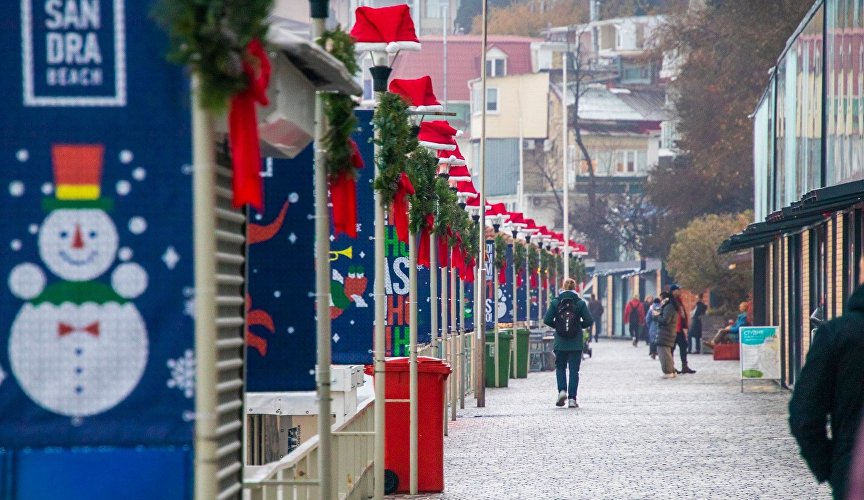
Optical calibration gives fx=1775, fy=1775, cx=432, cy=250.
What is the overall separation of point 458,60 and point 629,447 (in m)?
96.9

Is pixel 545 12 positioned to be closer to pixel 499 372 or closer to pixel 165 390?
pixel 499 372

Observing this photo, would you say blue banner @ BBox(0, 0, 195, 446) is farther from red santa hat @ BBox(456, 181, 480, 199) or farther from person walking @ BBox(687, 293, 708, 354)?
person walking @ BBox(687, 293, 708, 354)

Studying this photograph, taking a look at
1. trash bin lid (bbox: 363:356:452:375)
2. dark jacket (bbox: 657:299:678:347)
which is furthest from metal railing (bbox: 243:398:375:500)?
dark jacket (bbox: 657:299:678:347)

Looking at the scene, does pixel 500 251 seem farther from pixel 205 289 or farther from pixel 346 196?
pixel 205 289

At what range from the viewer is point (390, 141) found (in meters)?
13.9

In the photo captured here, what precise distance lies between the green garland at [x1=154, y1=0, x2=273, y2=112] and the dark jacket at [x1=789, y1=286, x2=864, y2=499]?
253 centimetres

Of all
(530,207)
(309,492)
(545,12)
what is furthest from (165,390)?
(545,12)

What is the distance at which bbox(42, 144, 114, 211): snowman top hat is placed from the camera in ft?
21.2

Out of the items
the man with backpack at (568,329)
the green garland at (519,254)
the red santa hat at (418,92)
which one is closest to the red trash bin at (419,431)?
the red santa hat at (418,92)

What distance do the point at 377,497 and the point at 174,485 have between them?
6725 millimetres

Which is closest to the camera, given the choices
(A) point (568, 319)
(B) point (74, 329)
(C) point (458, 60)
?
(B) point (74, 329)

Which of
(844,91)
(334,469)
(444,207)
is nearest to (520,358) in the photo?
(444,207)

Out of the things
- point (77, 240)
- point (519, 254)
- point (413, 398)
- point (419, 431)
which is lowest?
point (419, 431)

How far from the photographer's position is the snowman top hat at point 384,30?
13578mm
